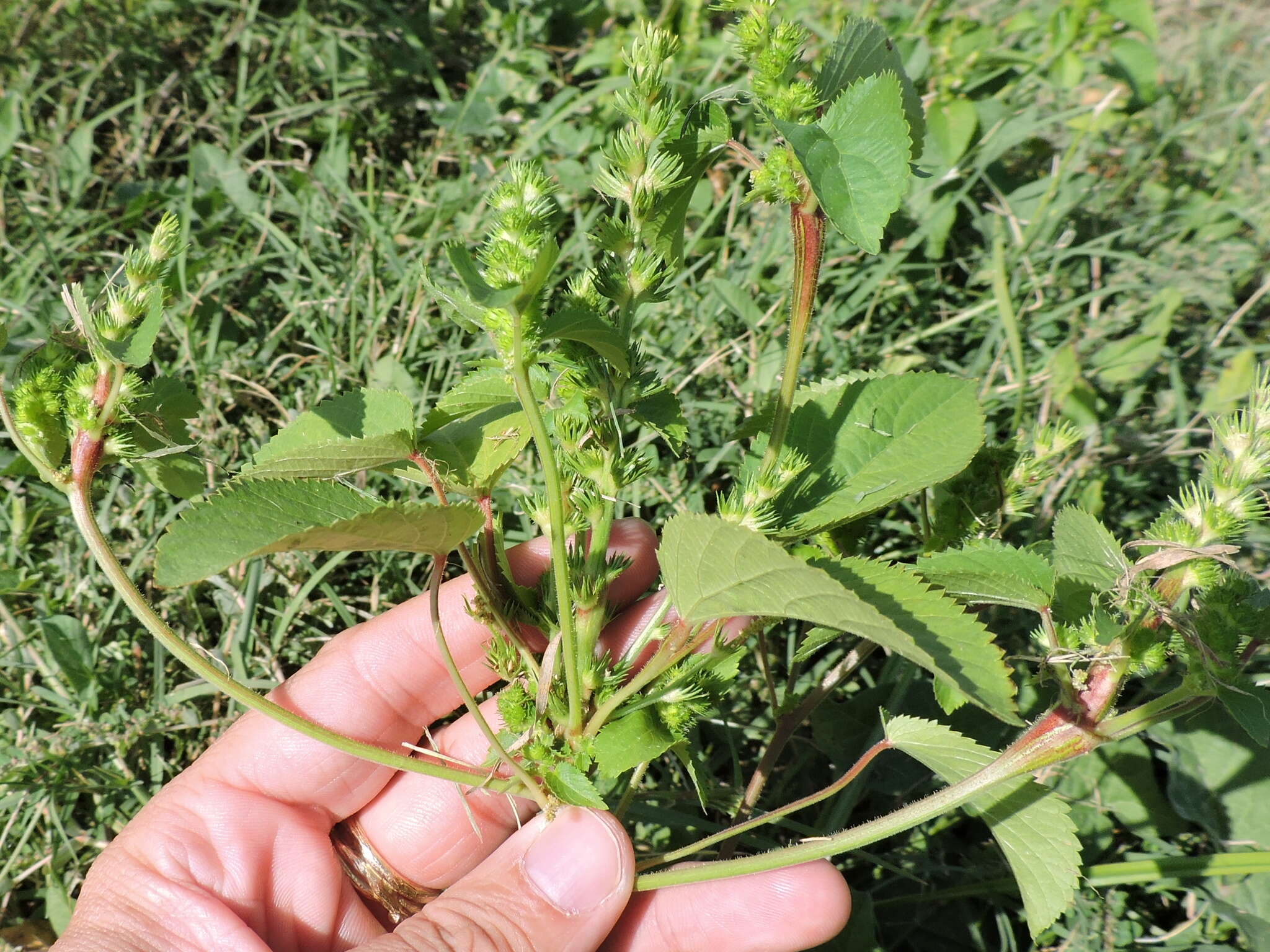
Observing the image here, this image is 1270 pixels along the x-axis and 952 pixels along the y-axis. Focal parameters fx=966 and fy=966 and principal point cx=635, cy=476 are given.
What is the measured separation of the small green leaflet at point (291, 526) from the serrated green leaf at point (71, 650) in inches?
50.0

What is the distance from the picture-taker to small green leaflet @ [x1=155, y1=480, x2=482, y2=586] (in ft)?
3.97

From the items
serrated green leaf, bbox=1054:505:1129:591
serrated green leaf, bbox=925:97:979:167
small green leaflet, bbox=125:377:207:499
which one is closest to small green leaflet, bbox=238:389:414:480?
small green leaflet, bbox=125:377:207:499

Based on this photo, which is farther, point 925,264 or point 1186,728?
point 925,264

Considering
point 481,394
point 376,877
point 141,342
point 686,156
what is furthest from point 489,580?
point 376,877

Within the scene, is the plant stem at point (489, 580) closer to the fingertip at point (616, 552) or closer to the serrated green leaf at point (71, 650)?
the fingertip at point (616, 552)

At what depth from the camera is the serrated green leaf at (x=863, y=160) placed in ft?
4.19

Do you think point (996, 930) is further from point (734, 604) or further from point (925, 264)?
point (925, 264)

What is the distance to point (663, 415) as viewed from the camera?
5.19ft

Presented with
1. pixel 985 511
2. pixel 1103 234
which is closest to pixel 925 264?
Answer: pixel 1103 234

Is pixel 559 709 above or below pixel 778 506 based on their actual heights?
below

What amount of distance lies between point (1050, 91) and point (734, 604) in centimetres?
305

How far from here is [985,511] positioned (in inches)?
72.8

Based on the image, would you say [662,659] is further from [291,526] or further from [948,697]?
[291,526]

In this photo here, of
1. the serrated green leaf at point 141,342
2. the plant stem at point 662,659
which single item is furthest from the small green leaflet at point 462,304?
the plant stem at point 662,659
